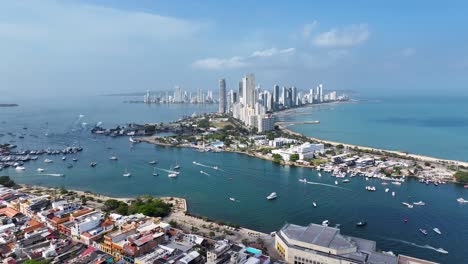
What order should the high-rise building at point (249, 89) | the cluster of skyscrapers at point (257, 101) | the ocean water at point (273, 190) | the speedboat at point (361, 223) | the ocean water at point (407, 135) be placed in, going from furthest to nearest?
the high-rise building at point (249, 89)
the cluster of skyscrapers at point (257, 101)
the ocean water at point (407, 135)
the speedboat at point (361, 223)
the ocean water at point (273, 190)

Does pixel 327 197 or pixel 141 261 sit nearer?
pixel 141 261

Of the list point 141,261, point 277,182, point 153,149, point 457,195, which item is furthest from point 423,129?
point 141,261

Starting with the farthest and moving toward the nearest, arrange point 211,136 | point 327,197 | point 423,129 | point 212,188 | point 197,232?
point 423,129 → point 211,136 → point 212,188 → point 327,197 → point 197,232

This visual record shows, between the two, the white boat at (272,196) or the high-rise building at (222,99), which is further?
the high-rise building at (222,99)

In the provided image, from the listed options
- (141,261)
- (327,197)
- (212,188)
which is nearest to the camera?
(141,261)

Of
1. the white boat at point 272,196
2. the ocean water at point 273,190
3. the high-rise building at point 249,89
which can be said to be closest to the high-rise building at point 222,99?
the high-rise building at point 249,89

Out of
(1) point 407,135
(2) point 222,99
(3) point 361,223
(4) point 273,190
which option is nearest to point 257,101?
(2) point 222,99

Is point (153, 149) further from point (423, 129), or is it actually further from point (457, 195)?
point (423, 129)

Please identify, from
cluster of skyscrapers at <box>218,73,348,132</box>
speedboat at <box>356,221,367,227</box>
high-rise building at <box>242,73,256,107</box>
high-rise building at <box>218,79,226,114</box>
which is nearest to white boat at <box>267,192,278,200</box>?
speedboat at <box>356,221,367,227</box>

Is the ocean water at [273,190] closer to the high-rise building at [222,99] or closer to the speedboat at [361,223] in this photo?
the speedboat at [361,223]
